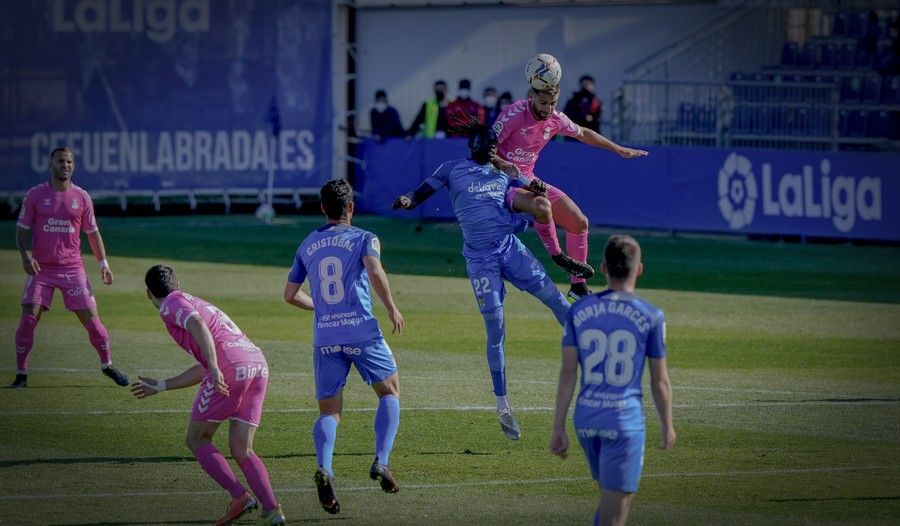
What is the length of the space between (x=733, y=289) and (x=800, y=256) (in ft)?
15.3

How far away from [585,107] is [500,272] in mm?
20247

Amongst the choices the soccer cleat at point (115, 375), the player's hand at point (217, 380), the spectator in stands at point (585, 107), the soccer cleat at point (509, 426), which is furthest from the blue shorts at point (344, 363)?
the spectator in stands at point (585, 107)

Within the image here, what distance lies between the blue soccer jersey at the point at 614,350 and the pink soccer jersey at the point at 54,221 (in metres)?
9.07

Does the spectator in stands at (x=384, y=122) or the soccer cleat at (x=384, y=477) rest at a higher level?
the spectator in stands at (x=384, y=122)

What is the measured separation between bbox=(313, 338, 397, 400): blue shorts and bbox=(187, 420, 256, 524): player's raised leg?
1.01 metres

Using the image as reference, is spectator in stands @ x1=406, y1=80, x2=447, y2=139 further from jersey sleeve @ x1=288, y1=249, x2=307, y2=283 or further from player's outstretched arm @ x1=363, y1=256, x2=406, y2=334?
player's outstretched arm @ x1=363, y1=256, x2=406, y2=334

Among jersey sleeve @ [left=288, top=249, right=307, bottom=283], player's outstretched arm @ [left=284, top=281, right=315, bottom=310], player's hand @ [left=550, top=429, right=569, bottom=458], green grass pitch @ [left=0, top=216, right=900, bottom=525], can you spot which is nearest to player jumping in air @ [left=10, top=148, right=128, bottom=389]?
green grass pitch @ [left=0, top=216, right=900, bottom=525]

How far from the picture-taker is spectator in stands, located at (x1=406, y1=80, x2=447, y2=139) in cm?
3634

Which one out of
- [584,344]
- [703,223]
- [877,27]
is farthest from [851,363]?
[877,27]

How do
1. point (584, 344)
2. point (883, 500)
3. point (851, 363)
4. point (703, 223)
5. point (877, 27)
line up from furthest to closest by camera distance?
point (877, 27), point (703, 223), point (851, 363), point (883, 500), point (584, 344)

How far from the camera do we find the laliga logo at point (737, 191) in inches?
1225

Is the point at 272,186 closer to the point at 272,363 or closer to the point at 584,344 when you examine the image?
the point at 272,363

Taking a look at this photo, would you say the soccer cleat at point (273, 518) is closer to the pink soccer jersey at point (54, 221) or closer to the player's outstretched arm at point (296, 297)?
the player's outstretched arm at point (296, 297)

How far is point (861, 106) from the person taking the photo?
3262 cm
